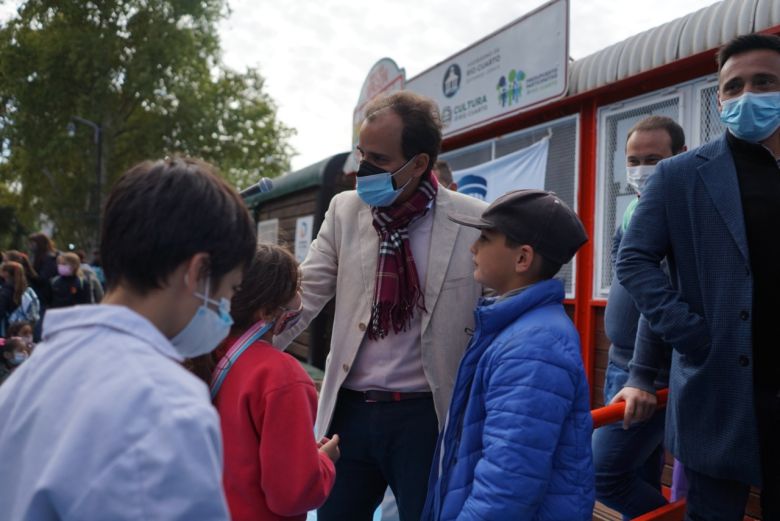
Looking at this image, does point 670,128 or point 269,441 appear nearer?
point 269,441

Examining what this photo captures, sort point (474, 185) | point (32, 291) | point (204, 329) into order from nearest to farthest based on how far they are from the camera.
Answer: point (204, 329), point (474, 185), point (32, 291)

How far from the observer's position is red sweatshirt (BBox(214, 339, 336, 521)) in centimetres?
173

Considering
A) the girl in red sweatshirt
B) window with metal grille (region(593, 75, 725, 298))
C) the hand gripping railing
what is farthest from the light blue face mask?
the hand gripping railing

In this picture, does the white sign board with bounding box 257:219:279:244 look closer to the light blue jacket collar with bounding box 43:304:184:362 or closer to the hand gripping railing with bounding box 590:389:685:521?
the hand gripping railing with bounding box 590:389:685:521

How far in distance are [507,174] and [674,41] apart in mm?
1841

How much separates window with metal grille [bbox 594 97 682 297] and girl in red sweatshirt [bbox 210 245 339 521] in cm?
356

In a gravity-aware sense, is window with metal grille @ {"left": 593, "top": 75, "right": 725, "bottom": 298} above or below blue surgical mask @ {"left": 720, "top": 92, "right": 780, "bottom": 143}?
above

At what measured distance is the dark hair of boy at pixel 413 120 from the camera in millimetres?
2334

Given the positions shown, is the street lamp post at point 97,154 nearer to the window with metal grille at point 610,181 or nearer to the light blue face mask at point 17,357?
the light blue face mask at point 17,357

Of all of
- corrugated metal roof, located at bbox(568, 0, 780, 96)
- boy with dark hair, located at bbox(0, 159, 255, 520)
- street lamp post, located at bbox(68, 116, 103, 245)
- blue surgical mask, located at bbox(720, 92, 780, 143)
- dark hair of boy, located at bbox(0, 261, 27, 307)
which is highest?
street lamp post, located at bbox(68, 116, 103, 245)

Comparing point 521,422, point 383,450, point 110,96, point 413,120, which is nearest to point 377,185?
point 413,120

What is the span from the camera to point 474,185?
20.6 ft

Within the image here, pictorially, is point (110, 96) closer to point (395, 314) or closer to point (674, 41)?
point (674, 41)

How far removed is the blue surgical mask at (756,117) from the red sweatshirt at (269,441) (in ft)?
4.70
